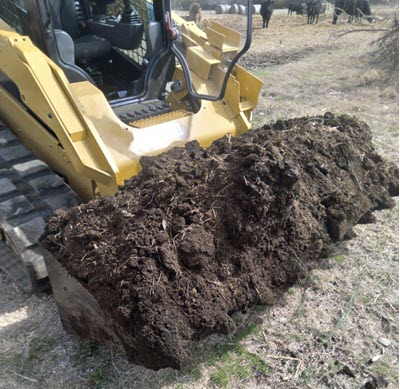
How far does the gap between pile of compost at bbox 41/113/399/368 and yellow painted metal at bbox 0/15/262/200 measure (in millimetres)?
340

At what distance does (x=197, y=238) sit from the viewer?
238 centimetres

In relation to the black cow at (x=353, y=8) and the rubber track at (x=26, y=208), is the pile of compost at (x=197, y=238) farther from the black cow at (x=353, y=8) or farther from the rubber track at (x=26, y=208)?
the black cow at (x=353, y=8)

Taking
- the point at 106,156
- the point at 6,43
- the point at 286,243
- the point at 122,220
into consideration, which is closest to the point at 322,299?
the point at 286,243

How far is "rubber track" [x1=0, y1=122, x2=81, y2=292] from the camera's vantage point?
2.98 meters

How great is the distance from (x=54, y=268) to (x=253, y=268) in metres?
1.10

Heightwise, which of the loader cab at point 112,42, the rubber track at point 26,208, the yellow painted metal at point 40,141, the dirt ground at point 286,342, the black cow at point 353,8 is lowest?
the black cow at point 353,8

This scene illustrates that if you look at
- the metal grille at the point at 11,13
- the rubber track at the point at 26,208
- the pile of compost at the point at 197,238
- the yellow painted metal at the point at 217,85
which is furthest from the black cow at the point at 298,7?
the pile of compost at the point at 197,238

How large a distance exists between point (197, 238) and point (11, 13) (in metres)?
2.81

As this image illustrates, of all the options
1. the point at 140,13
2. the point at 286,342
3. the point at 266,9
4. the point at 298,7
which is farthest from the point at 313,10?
the point at 286,342

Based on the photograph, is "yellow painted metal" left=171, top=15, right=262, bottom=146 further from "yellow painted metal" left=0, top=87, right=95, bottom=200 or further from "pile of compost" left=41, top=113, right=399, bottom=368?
"yellow painted metal" left=0, top=87, right=95, bottom=200

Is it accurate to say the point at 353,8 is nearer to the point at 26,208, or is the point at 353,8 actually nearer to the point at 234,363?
the point at 26,208

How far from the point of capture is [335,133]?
11.0ft

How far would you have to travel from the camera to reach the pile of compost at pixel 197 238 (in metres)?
2.19

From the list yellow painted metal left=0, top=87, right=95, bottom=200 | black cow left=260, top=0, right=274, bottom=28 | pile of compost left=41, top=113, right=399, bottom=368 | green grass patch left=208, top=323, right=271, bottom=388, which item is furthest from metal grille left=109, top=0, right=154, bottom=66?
black cow left=260, top=0, right=274, bottom=28
